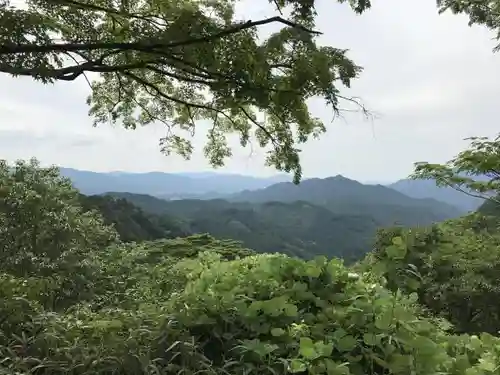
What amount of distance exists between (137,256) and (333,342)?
745 centimetres

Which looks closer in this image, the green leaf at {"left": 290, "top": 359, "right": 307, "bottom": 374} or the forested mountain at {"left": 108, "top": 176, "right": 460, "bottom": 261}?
the green leaf at {"left": 290, "top": 359, "right": 307, "bottom": 374}

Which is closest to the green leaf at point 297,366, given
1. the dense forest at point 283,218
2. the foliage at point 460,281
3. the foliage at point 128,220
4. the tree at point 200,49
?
the tree at point 200,49

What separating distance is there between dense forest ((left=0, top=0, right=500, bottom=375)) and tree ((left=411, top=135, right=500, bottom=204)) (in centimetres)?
2

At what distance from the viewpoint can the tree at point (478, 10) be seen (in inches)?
303

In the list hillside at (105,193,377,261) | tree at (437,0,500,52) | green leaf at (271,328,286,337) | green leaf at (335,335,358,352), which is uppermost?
tree at (437,0,500,52)

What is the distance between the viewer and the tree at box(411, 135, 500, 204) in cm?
664

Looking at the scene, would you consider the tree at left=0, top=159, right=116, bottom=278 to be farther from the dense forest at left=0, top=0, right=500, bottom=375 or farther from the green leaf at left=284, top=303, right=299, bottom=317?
the green leaf at left=284, top=303, right=299, bottom=317

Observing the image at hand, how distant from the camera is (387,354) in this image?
147 centimetres

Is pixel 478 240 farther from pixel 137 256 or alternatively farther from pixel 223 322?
pixel 223 322

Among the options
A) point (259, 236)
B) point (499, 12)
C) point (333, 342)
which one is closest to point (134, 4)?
point (333, 342)

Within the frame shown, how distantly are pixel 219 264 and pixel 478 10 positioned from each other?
7.41 meters

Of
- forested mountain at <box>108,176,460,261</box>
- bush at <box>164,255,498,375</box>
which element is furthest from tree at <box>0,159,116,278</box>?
forested mountain at <box>108,176,460,261</box>

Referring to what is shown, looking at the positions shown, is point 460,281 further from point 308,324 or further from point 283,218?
point 283,218

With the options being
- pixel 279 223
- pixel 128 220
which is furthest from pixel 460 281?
pixel 279 223
